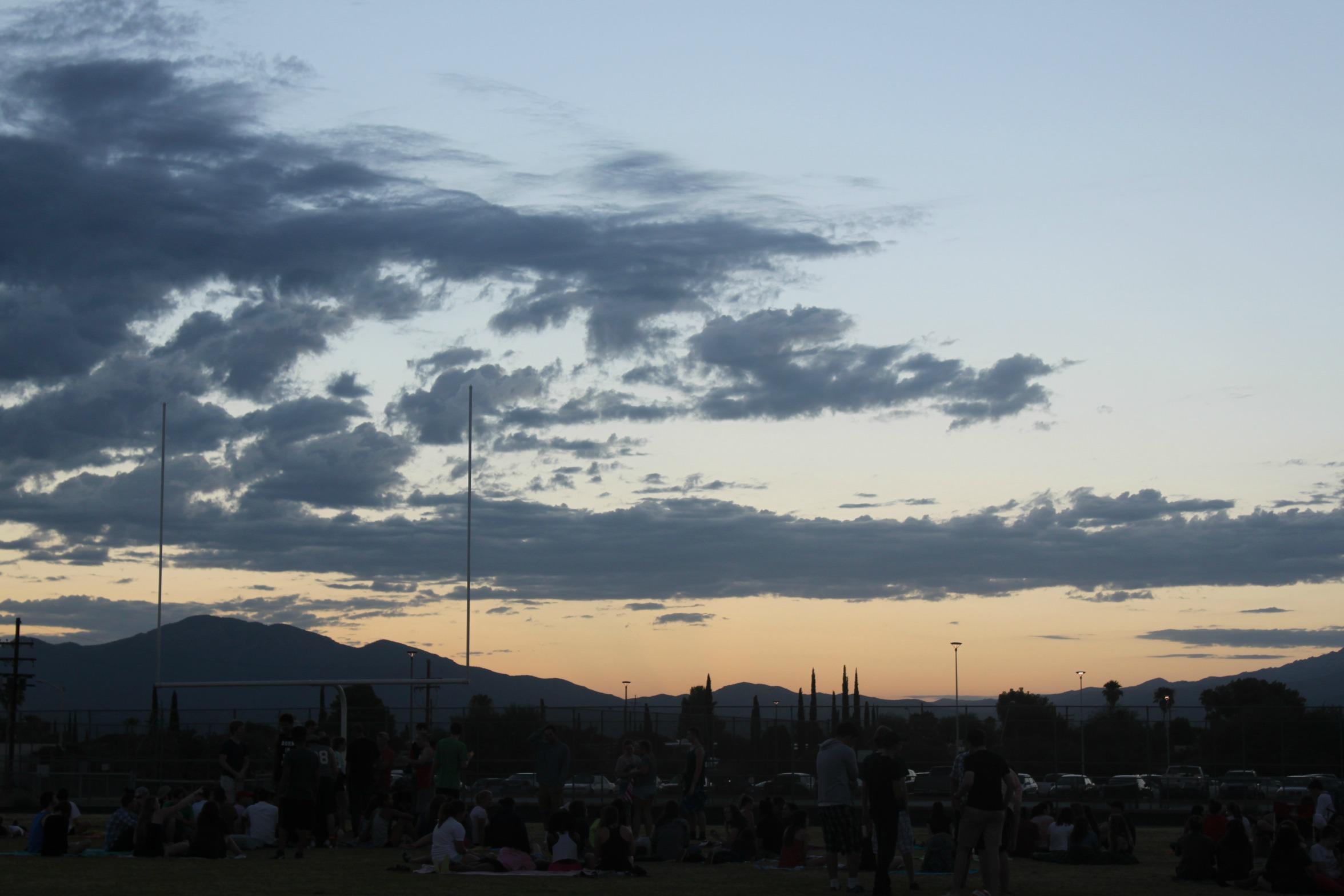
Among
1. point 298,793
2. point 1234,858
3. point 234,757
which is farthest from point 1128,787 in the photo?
point 298,793

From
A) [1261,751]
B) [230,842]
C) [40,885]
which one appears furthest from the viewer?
[1261,751]

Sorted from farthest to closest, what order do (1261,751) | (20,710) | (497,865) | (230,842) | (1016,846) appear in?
(20,710), (1261,751), (1016,846), (230,842), (497,865)

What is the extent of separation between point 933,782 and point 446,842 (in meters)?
25.2

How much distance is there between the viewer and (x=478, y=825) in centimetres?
1941

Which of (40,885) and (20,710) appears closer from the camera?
(40,885)

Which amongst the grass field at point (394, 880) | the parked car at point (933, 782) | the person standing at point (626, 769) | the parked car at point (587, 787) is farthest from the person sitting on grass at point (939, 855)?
the parked car at point (933, 782)

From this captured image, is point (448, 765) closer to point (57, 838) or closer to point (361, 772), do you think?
point (361, 772)

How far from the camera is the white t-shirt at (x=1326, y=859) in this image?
16.2 m

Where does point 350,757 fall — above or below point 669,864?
above

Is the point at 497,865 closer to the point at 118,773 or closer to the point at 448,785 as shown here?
the point at 448,785

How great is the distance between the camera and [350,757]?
69.5 feet

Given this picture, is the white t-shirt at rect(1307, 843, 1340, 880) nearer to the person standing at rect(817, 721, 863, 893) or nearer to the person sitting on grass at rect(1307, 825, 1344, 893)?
the person sitting on grass at rect(1307, 825, 1344, 893)

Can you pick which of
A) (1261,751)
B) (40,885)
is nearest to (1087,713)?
(1261,751)

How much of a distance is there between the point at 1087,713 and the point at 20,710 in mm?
55642
